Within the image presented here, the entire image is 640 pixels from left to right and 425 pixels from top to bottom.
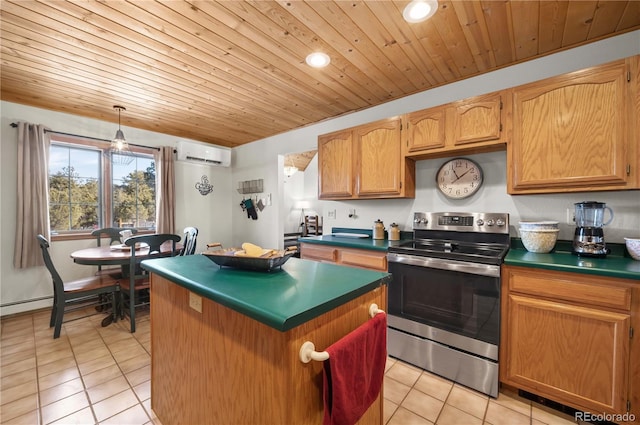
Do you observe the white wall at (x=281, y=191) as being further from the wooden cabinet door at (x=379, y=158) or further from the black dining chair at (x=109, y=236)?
the wooden cabinet door at (x=379, y=158)

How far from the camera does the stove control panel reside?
2135mm

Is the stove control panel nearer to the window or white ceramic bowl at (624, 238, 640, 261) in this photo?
white ceramic bowl at (624, 238, 640, 261)

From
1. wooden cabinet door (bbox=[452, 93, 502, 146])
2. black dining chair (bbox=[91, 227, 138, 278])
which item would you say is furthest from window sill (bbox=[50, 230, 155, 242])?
wooden cabinet door (bbox=[452, 93, 502, 146])

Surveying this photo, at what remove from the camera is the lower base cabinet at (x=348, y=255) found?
91.3 inches

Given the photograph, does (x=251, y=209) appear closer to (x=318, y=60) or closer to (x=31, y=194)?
(x=31, y=194)

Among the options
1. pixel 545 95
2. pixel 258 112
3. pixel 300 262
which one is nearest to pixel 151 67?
pixel 258 112

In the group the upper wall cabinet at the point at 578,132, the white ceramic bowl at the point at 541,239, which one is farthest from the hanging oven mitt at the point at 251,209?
the white ceramic bowl at the point at 541,239

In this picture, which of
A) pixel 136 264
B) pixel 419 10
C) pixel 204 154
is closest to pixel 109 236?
pixel 136 264

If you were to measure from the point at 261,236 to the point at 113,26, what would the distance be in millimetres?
3199

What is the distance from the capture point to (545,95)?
180 cm

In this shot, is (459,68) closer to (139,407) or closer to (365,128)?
(365,128)

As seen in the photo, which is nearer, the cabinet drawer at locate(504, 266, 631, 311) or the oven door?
the cabinet drawer at locate(504, 266, 631, 311)

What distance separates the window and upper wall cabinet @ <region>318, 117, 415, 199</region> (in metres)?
2.78

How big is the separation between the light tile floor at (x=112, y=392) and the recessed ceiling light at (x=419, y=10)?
2451 mm
